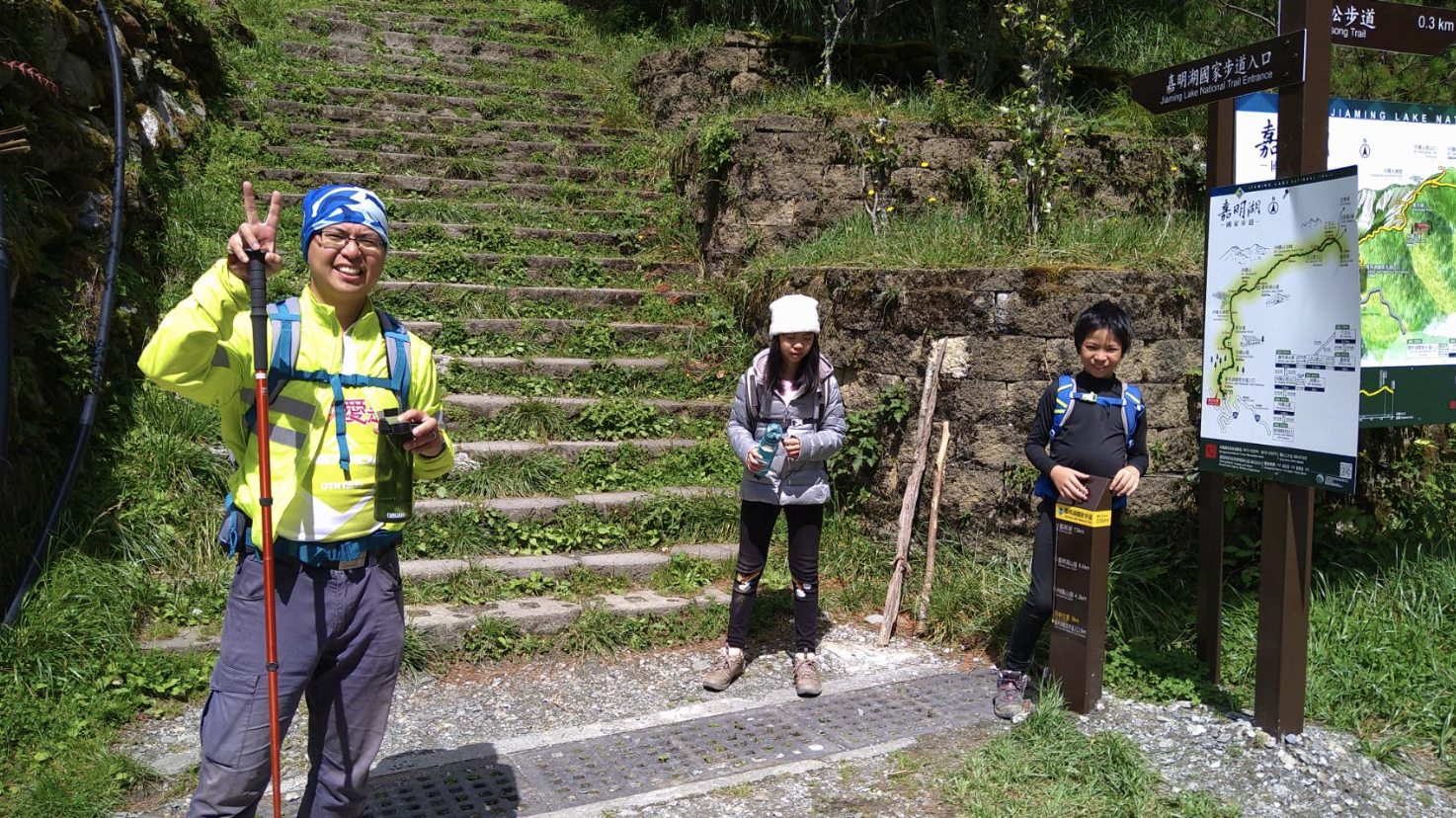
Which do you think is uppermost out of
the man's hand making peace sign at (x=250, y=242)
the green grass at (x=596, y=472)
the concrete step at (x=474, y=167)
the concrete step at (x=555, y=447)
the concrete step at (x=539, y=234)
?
the concrete step at (x=474, y=167)

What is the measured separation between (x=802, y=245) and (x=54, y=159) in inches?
184

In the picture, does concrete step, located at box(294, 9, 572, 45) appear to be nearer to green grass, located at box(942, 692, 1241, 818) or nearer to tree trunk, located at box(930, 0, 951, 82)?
tree trunk, located at box(930, 0, 951, 82)

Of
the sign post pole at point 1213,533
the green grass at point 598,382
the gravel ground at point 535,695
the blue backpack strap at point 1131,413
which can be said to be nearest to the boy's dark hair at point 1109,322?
the blue backpack strap at point 1131,413

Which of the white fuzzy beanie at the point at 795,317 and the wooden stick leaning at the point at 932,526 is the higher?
the white fuzzy beanie at the point at 795,317

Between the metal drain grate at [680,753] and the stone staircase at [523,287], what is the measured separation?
1.02m

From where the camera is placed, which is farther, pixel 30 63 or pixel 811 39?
pixel 811 39

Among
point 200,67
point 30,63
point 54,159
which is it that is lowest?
point 54,159

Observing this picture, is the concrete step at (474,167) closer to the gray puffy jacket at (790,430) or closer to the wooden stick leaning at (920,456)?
the wooden stick leaning at (920,456)

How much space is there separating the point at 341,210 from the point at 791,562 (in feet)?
8.89

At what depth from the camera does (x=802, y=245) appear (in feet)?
24.9

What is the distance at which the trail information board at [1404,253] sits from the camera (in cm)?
423

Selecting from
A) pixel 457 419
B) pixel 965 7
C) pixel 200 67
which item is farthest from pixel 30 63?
pixel 965 7

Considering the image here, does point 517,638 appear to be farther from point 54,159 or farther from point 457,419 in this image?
point 54,159

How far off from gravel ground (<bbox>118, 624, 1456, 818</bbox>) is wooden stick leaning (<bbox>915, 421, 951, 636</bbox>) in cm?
46
